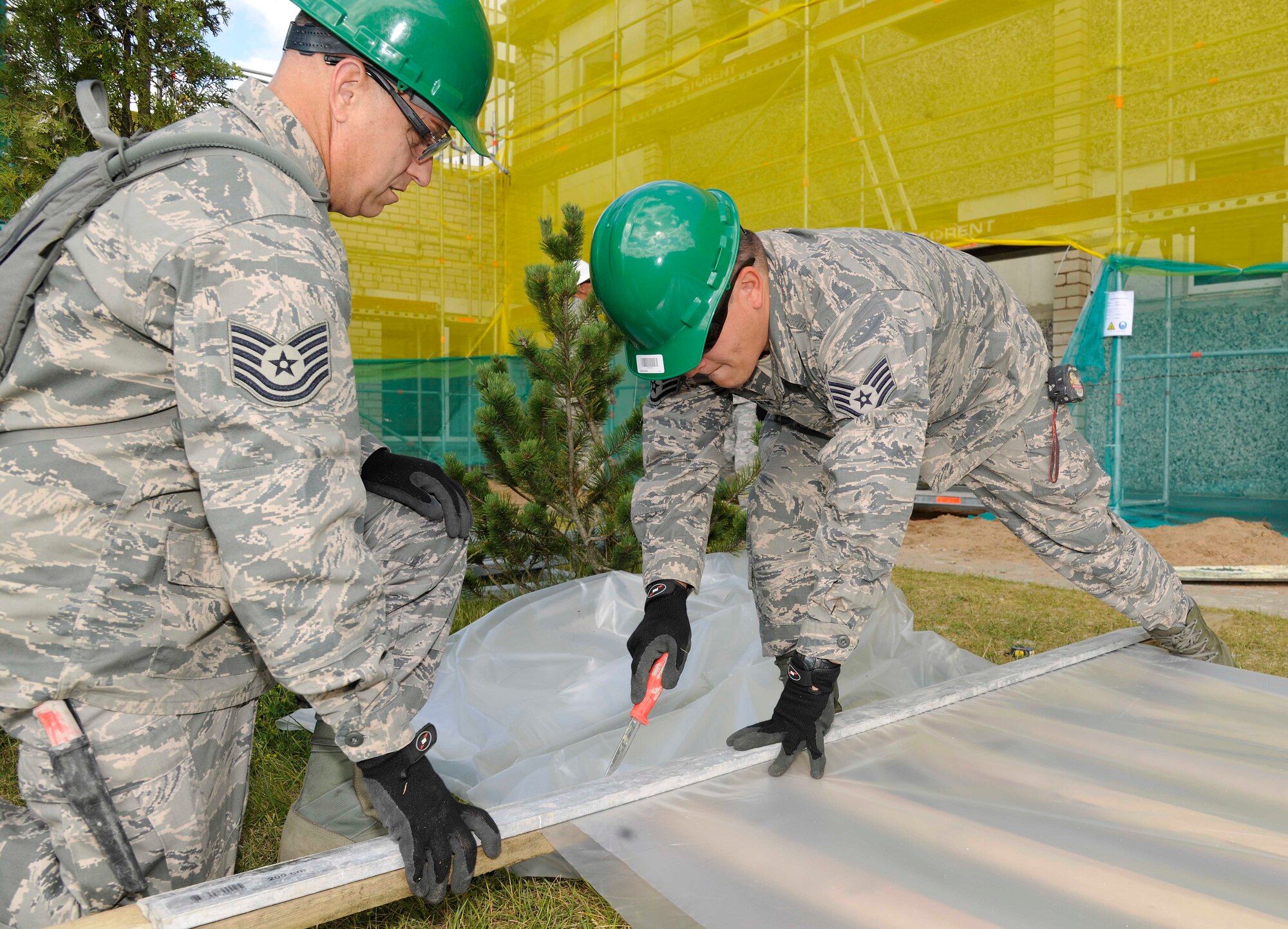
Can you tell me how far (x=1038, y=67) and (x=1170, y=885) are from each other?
764cm

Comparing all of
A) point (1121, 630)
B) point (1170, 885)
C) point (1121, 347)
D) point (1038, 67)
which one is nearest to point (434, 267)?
point (1038, 67)

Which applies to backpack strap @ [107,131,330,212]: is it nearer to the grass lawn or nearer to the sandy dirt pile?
the grass lawn

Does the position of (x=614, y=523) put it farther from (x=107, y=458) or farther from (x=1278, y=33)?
(x=1278, y=33)

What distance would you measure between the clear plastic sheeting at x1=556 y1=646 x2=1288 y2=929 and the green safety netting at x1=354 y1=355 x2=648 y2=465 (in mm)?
9952

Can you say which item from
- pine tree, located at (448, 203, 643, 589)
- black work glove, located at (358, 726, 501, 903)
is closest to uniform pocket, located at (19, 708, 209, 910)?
black work glove, located at (358, 726, 501, 903)

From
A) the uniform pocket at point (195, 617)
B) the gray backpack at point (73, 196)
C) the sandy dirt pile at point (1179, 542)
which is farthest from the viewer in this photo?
the sandy dirt pile at point (1179, 542)

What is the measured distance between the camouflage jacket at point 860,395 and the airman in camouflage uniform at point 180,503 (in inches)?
36.9

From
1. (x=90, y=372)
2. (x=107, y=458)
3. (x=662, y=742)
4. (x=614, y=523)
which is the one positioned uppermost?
(x=90, y=372)

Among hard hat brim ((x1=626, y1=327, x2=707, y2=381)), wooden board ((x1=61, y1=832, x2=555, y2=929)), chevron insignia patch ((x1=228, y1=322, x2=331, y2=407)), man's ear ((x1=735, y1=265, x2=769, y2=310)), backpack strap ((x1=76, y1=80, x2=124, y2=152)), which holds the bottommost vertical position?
wooden board ((x1=61, y1=832, x2=555, y2=929))

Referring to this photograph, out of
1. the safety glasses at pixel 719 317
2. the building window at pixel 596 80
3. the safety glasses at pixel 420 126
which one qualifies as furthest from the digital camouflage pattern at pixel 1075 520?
the building window at pixel 596 80

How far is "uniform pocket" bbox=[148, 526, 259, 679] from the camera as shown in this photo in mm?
1424

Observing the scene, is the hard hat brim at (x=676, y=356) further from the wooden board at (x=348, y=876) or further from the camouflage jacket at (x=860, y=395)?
the wooden board at (x=348, y=876)

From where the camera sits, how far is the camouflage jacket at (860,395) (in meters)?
1.80

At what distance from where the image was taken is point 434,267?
42.9 feet
